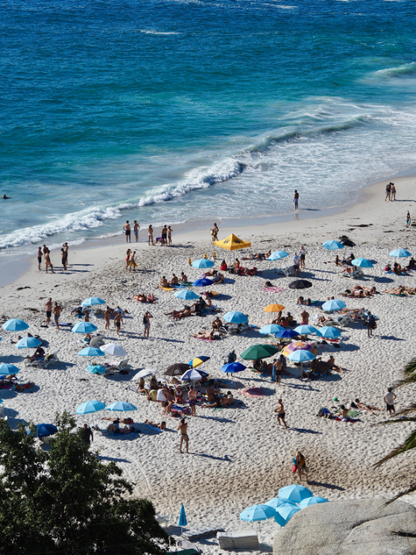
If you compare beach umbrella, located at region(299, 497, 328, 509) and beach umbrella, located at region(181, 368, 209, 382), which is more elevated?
beach umbrella, located at region(181, 368, 209, 382)

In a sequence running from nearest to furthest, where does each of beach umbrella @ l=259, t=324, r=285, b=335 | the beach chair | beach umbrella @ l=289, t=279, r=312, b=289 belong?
the beach chair → beach umbrella @ l=259, t=324, r=285, b=335 → beach umbrella @ l=289, t=279, r=312, b=289

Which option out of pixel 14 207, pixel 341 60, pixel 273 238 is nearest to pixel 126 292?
pixel 273 238

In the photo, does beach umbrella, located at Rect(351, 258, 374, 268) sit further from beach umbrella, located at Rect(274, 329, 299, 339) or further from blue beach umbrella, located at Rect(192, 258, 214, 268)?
beach umbrella, located at Rect(274, 329, 299, 339)

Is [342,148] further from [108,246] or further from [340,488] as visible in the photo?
[340,488]

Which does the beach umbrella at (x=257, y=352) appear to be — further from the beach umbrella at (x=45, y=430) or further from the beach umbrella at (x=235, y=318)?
the beach umbrella at (x=45, y=430)

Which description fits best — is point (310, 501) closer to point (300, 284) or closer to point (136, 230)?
point (300, 284)

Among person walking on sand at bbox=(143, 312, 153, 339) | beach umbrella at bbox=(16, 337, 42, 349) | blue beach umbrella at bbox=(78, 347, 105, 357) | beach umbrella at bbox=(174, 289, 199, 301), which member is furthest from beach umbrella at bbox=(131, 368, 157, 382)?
beach umbrella at bbox=(174, 289, 199, 301)

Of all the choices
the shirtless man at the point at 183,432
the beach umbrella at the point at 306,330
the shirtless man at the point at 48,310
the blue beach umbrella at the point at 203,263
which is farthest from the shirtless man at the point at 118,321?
the shirtless man at the point at 183,432

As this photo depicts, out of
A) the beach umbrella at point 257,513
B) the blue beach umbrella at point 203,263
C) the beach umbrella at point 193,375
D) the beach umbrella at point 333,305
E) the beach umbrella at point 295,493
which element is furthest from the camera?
the blue beach umbrella at point 203,263
